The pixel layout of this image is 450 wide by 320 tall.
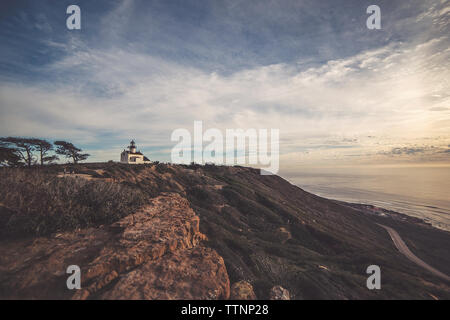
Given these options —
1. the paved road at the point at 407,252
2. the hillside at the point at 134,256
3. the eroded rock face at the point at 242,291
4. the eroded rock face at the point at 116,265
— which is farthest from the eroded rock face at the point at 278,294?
the paved road at the point at 407,252

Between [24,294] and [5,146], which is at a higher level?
[5,146]

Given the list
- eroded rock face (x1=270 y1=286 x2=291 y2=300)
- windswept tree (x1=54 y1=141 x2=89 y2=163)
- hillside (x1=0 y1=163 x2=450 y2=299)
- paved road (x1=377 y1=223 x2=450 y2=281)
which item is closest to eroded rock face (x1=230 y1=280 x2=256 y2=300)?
hillside (x1=0 y1=163 x2=450 y2=299)

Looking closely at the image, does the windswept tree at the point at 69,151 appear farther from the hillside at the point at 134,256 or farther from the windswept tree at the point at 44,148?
the hillside at the point at 134,256

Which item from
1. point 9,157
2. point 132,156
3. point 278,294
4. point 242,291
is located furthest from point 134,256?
point 132,156
